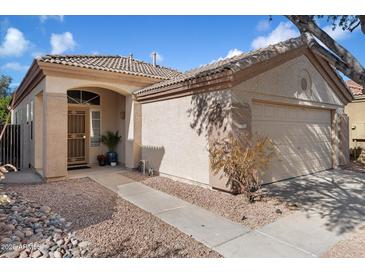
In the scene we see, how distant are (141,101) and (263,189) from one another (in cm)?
664

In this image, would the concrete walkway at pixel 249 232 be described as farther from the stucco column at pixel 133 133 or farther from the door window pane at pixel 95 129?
the door window pane at pixel 95 129

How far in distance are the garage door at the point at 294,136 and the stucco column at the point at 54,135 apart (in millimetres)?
7204

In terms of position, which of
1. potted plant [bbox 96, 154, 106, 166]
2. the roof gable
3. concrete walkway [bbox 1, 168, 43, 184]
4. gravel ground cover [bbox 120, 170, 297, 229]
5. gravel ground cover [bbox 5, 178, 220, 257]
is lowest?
concrete walkway [bbox 1, 168, 43, 184]

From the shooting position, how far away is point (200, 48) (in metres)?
9.55

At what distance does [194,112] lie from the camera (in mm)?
8266

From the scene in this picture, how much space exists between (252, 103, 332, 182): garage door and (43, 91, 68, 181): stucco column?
23.6 ft

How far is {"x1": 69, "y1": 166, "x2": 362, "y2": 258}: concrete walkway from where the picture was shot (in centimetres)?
394

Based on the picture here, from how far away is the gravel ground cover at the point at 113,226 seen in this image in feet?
12.7

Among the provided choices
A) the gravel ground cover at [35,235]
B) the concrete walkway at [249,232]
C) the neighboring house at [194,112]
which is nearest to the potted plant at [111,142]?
the neighboring house at [194,112]

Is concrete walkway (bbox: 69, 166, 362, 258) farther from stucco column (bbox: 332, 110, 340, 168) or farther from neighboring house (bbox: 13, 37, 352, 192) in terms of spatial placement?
stucco column (bbox: 332, 110, 340, 168)

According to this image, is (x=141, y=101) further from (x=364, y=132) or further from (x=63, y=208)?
(x=364, y=132)

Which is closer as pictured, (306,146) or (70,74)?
(70,74)

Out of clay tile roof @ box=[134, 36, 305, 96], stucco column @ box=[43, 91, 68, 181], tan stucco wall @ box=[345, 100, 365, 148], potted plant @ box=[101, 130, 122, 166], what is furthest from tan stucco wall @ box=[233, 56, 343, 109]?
potted plant @ box=[101, 130, 122, 166]
